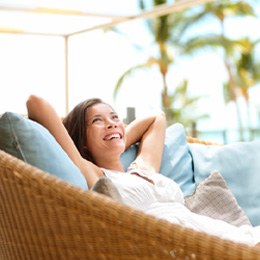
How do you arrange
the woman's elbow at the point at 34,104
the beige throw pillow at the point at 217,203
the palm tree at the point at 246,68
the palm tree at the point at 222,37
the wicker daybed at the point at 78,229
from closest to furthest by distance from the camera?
the wicker daybed at the point at 78,229
the woman's elbow at the point at 34,104
the beige throw pillow at the point at 217,203
the palm tree at the point at 246,68
the palm tree at the point at 222,37

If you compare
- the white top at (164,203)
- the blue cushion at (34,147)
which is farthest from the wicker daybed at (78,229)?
the white top at (164,203)

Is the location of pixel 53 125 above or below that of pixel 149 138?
above

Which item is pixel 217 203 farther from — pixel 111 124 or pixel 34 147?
pixel 34 147

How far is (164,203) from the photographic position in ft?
5.89

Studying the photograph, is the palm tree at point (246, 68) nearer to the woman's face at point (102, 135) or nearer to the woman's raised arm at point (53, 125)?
the woman's face at point (102, 135)

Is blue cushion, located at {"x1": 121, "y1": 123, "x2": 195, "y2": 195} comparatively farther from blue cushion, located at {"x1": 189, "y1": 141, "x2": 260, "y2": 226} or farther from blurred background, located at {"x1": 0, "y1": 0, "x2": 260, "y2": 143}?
blurred background, located at {"x1": 0, "y1": 0, "x2": 260, "y2": 143}

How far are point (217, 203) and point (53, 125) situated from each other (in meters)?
0.61

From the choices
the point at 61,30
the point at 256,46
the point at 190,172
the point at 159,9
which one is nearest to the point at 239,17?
the point at 256,46

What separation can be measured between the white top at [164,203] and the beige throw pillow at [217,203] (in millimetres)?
52

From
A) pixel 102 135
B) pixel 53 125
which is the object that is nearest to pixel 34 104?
pixel 53 125

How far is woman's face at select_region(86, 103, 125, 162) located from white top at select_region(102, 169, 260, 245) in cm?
10

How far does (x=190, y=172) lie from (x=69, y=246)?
3.91 ft

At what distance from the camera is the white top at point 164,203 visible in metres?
1.66

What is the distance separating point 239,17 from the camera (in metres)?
19.3
